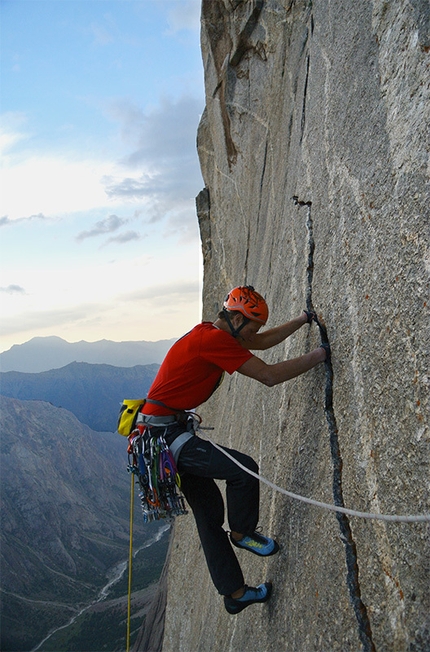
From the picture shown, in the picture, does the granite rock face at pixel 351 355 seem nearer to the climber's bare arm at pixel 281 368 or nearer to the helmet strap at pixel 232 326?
the climber's bare arm at pixel 281 368

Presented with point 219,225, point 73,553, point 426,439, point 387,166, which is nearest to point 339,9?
point 387,166

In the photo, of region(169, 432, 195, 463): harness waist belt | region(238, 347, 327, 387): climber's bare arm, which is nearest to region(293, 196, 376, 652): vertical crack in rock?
region(238, 347, 327, 387): climber's bare arm

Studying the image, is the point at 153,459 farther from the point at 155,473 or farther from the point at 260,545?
the point at 260,545

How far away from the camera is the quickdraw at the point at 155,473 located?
4.33m

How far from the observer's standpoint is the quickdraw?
4.33 metres

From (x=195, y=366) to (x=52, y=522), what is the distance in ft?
480

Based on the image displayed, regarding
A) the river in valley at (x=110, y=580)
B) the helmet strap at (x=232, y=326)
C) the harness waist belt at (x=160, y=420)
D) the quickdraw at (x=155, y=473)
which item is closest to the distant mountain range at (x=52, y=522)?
the river in valley at (x=110, y=580)

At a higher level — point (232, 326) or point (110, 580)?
point (232, 326)

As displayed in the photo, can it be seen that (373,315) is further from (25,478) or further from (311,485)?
(25,478)

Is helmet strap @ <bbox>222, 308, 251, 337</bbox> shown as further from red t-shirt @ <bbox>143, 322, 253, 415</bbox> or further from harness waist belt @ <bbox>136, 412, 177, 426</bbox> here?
harness waist belt @ <bbox>136, 412, 177, 426</bbox>

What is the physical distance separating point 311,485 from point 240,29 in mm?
9408

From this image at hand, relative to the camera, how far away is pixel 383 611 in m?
2.73

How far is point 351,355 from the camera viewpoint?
3.60 meters

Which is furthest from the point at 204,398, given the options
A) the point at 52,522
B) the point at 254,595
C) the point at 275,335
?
the point at 52,522
